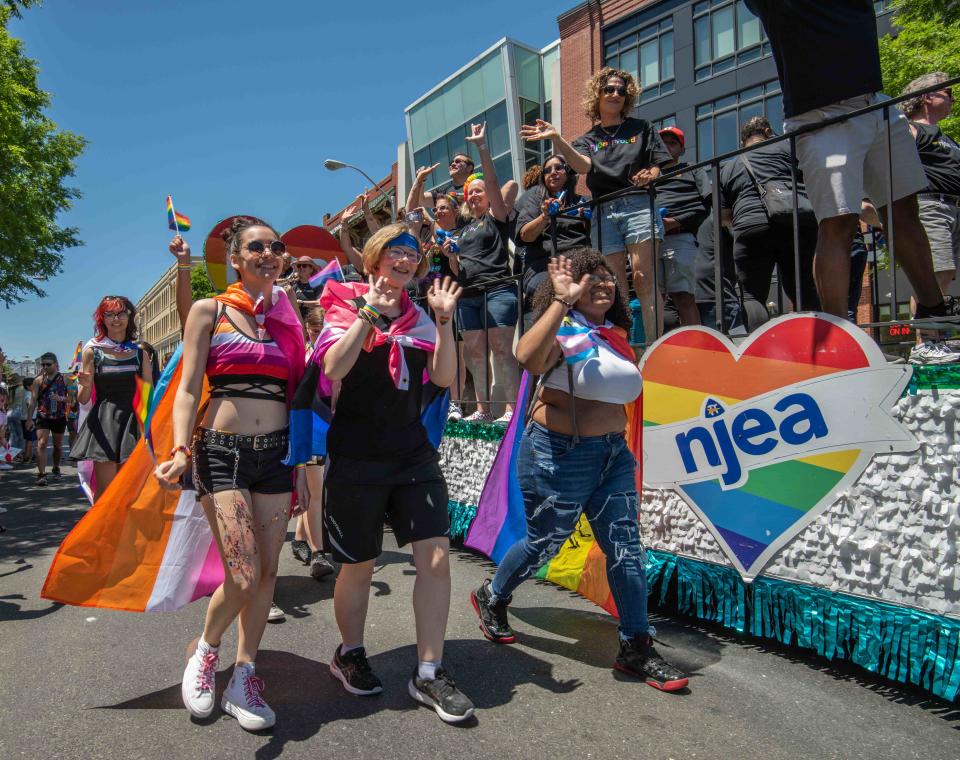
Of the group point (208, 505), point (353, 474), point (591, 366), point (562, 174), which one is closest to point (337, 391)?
point (353, 474)

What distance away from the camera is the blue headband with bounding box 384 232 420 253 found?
2.90 meters

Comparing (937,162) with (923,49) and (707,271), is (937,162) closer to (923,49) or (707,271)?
(707,271)

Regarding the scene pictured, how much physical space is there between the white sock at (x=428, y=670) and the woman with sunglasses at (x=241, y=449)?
0.58 meters

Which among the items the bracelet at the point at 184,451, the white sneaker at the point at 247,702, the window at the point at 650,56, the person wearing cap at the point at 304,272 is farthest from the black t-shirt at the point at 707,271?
the window at the point at 650,56

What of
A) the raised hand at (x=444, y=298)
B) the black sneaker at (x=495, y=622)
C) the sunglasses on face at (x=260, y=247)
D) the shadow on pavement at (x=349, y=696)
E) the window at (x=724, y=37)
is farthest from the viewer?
the window at (x=724, y=37)

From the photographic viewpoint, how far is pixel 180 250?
3.70 m

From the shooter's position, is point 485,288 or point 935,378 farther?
point 485,288

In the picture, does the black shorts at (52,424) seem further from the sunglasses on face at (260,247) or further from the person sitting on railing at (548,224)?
the sunglasses on face at (260,247)

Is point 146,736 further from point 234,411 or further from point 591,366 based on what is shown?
point 591,366

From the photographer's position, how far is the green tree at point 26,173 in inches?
516

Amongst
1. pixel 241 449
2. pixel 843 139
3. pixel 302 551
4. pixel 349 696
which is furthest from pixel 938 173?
pixel 302 551

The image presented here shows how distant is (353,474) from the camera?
9.65 feet

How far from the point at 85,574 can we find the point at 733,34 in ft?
74.7

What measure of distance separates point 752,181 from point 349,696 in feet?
12.3
